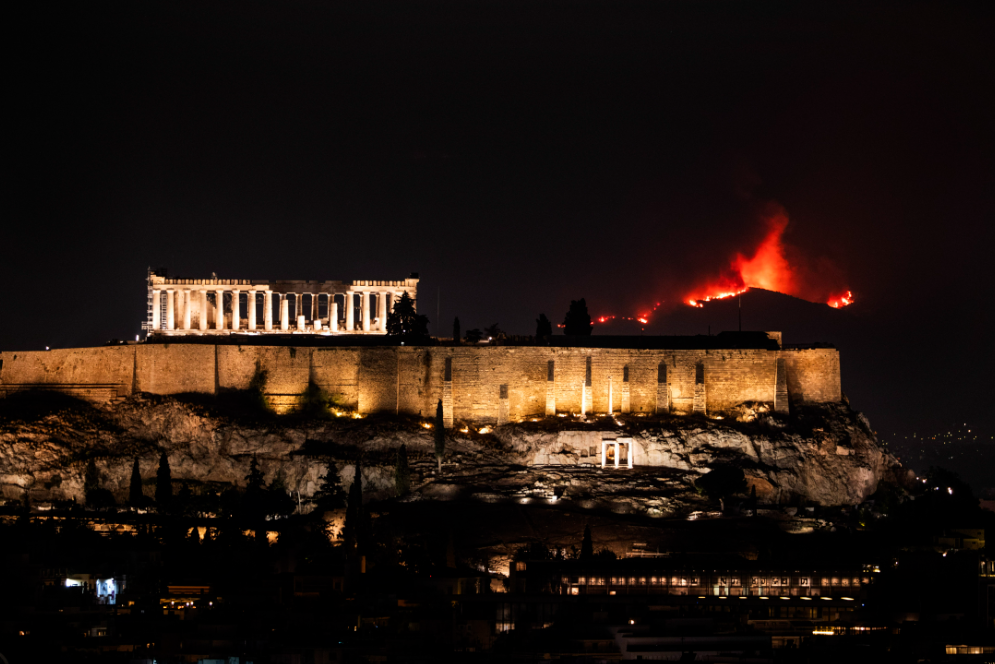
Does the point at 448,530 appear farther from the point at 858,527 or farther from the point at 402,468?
the point at 858,527

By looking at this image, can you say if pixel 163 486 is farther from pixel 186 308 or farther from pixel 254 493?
pixel 186 308

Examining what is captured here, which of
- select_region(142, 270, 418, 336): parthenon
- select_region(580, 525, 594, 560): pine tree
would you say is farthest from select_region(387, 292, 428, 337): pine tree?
select_region(580, 525, 594, 560): pine tree

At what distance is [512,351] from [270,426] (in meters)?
13.5

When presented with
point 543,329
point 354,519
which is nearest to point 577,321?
point 543,329

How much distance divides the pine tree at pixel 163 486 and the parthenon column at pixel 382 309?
21974 mm

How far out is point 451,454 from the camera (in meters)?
92.5

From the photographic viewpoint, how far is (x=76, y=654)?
59312mm

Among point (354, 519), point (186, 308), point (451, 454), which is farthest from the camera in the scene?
point (186, 308)

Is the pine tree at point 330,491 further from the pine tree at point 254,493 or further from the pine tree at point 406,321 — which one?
the pine tree at point 406,321

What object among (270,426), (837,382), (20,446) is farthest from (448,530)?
(837,382)

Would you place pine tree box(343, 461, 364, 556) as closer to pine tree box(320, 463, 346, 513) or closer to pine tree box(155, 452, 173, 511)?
pine tree box(320, 463, 346, 513)

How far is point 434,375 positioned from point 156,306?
1812 cm

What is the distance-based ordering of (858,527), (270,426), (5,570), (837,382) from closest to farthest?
(5,570)
(858,527)
(270,426)
(837,382)

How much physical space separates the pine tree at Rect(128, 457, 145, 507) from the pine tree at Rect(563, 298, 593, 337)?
2830 centimetres
